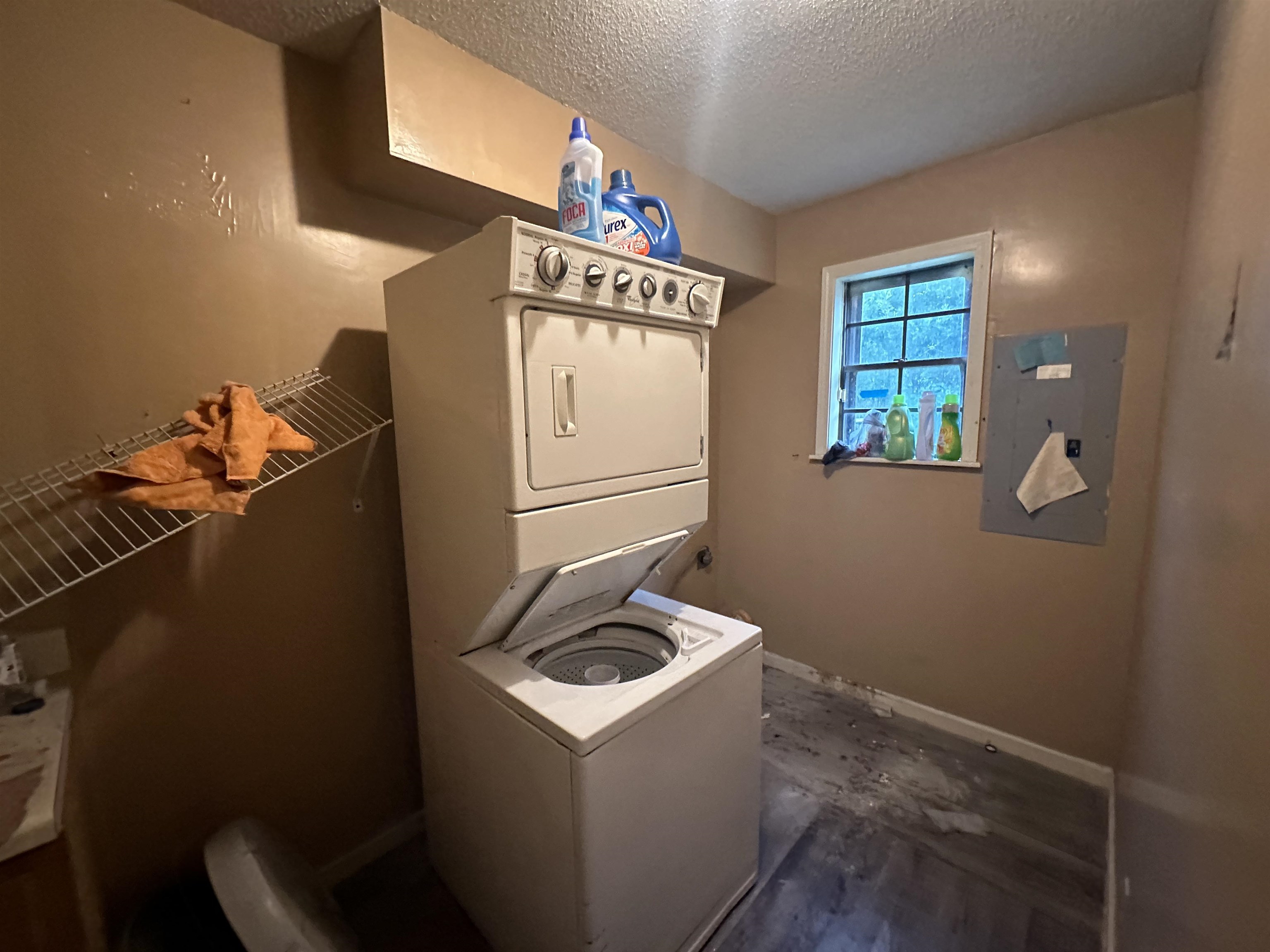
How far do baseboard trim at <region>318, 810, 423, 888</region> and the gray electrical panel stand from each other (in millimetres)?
2557

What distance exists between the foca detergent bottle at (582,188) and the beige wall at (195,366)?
0.73 m

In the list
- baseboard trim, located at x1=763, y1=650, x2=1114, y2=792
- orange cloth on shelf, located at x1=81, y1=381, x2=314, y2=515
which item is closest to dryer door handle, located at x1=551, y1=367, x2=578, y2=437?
orange cloth on shelf, located at x1=81, y1=381, x2=314, y2=515

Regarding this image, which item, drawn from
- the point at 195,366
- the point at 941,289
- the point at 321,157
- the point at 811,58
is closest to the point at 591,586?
the point at 195,366

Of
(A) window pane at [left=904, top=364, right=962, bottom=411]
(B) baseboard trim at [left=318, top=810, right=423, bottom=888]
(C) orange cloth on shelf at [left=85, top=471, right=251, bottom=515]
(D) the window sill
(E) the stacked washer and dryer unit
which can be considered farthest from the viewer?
(A) window pane at [left=904, top=364, right=962, bottom=411]

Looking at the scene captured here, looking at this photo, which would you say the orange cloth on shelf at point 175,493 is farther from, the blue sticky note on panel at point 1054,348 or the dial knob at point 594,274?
the blue sticky note on panel at point 1054,348

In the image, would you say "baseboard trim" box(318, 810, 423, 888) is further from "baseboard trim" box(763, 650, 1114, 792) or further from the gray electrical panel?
the gray electrical panel

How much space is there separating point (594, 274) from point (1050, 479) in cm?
201

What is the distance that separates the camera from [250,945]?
3.43 ft

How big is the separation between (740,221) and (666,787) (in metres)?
2.36

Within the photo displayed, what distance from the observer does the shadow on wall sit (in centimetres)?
148

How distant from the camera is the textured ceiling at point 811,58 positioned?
1354 mm

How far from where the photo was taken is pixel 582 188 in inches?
49.7

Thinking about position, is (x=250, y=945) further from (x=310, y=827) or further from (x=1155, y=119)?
(x=1155, y=119)

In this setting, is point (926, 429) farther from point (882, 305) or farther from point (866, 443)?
point (882, 305)
